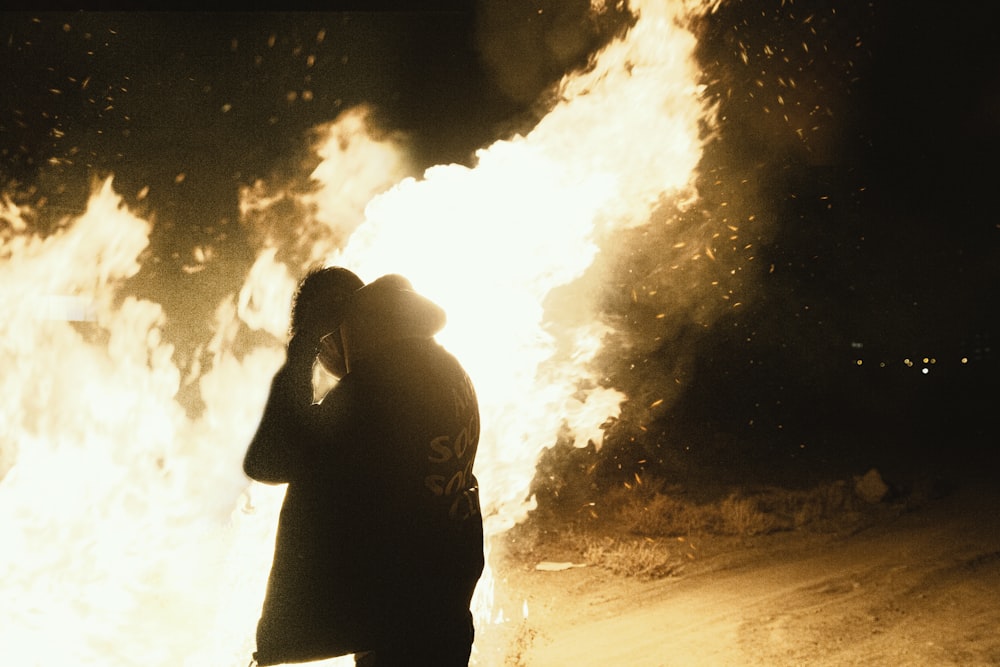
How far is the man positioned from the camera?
6.06ft

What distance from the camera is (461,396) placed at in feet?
6.95

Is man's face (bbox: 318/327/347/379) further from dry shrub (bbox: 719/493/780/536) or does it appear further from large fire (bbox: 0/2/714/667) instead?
dry shrub (bbox: 719/493/780/536)

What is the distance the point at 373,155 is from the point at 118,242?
231cm

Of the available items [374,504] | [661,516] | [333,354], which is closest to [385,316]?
[333,354]

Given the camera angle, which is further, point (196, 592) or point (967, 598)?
point (967, 598)

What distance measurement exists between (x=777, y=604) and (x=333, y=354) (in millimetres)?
4645

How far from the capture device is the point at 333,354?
7.77 ft

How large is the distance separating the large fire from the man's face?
5.25ft

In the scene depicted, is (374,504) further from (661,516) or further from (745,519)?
(745,519)

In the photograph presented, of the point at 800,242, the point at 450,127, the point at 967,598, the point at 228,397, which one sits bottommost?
the point at 967,598

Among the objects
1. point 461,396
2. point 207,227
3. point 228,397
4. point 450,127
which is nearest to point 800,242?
point 450,127

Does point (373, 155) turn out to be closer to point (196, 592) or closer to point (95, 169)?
point (95, 169)

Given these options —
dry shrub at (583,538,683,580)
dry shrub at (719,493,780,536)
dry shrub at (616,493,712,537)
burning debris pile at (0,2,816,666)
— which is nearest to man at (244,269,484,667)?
burning debris pile at (0,2,816,666)

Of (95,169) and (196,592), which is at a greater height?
(95,169)
